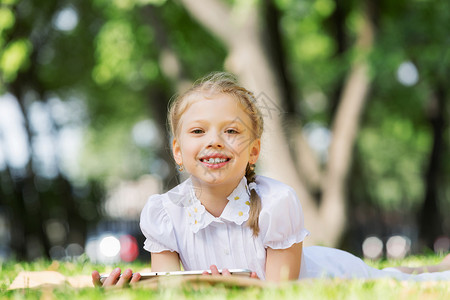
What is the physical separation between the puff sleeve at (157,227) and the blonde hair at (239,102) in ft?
1.54

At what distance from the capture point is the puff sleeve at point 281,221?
324cm

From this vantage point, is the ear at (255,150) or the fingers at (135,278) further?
the ear at (255,150)

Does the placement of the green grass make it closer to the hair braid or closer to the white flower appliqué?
the hair braid

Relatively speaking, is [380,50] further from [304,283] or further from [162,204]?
[304,283]

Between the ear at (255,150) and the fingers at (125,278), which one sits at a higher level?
the ear at (255,150)

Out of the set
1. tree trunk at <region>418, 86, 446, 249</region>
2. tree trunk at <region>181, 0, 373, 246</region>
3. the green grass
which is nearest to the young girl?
the green grass

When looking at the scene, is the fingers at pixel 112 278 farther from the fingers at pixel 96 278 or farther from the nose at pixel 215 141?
the nose at pixel 215 141

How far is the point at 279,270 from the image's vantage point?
A: 3271mm

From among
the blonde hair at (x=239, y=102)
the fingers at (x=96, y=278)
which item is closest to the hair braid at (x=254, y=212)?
the blonde hair at (x=239, y=102)

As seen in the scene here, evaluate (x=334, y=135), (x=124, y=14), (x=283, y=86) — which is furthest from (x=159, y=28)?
(x=334, y=135)

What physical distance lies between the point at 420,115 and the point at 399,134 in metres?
0.85

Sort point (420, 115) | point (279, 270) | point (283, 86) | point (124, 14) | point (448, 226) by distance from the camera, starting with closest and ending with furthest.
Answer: point (279, 270) → point (283, 86) → point (124, 14) → point (420, 115) → point (448, 226)

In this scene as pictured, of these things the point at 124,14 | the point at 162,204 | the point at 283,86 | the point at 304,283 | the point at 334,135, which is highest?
the point at 124,14

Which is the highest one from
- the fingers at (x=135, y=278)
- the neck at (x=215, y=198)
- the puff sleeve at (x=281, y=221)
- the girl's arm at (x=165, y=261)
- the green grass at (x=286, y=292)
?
the neck at (x=215, y=198)
